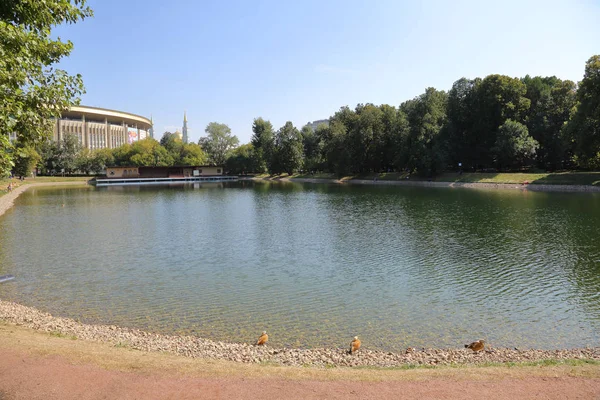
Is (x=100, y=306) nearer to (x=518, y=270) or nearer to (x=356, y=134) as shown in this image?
(x=518, y=270)

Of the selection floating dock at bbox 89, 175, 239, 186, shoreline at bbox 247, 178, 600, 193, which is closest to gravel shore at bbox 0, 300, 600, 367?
shoreline at bbox 247, 178, 600, 193

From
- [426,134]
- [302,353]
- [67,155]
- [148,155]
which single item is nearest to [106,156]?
[67,155]

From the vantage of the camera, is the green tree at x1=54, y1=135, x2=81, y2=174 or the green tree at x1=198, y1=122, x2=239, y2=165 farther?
the green tree at x1=198, y1=122, x2=239, y2=165

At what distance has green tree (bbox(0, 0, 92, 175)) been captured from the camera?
8.21 meters

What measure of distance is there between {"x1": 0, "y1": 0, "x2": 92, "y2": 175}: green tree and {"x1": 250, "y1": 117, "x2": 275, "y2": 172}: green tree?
343ft

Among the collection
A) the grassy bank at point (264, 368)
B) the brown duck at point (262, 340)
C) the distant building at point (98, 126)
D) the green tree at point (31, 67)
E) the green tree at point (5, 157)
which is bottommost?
the brown duck at point (262, 340)

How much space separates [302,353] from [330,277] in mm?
7634

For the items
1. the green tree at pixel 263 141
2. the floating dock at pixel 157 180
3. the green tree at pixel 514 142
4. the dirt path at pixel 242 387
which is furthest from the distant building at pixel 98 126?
the dirt path at pixel 242 387

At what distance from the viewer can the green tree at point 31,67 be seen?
8.21m

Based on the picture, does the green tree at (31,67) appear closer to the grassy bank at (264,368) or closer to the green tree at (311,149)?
the grassy bank at (264,368)

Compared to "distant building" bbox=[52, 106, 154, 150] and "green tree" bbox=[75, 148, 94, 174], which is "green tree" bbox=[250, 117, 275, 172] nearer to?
"green tree" bbox=[75, 148, 94, 174]

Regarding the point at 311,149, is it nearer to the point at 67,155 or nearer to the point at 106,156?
the point at 106,156

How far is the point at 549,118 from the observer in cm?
6378

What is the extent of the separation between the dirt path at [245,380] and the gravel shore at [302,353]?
0.76m
